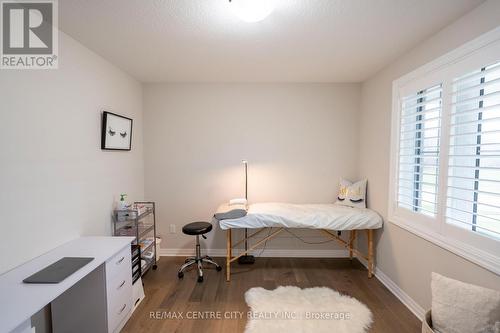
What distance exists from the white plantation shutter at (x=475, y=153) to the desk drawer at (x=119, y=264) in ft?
8.65

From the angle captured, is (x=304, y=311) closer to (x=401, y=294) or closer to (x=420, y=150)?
(x=401, y=294)

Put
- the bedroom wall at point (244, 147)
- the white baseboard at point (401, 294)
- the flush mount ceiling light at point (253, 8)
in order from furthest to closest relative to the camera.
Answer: the bedroom wall at point (244, 147), the white baseboard at point (401, 294), the flush mount ceiling light at point (253, 8)

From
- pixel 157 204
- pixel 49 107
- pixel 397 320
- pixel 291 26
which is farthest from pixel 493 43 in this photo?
pixel 157 204

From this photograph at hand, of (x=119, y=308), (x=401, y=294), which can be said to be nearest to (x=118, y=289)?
(x=119, y=308)

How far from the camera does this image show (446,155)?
1760 mm

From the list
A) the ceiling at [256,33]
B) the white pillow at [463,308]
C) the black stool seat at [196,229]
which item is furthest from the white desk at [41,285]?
the white pillow at [463,308]

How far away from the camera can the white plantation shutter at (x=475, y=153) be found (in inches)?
55.8

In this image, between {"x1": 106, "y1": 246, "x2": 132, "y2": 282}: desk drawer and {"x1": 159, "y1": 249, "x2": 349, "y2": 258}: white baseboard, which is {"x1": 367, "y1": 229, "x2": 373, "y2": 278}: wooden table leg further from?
{"x1": 106, "y1": 246, "x2": 132, "y2": 282}: desk drawer

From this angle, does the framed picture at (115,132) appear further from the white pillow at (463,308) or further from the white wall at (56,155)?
the white pillow at (463,308)

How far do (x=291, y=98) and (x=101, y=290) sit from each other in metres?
2.98

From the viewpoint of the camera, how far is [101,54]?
230 cm

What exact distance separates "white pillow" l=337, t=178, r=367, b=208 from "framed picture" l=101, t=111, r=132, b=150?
2888 millimetres

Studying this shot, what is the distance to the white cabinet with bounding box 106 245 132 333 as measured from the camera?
1.69 metres

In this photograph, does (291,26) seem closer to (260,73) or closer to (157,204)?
(260,73)
